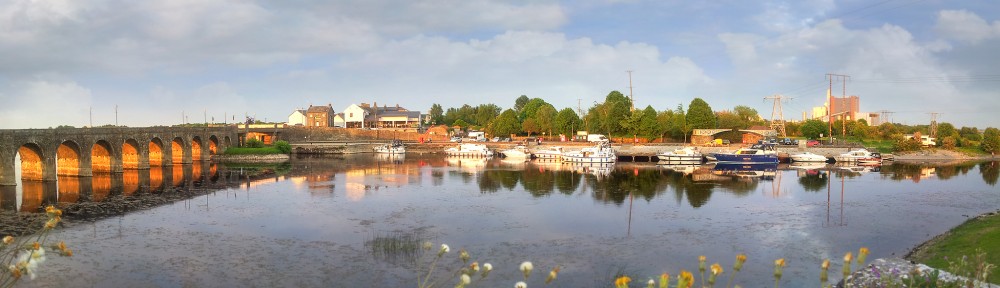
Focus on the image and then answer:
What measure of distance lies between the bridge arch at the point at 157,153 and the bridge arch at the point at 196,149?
677 cm

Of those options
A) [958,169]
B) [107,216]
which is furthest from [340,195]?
[958,169]

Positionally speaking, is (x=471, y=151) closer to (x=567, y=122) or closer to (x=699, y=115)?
(x=567, y=122)

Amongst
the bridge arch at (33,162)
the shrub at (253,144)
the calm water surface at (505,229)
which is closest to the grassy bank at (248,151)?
the shrub at (253,144)

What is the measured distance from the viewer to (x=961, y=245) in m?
18.9

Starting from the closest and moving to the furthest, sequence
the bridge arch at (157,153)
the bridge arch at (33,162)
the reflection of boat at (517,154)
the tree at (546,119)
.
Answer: the bridge arch at (33,162)
the bridge arch at (157,153)
the reflection of boat at (517,154)
the tree at (546,119)

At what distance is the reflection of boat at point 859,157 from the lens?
209 ft

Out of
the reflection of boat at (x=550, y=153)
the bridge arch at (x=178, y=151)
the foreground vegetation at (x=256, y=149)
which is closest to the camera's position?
the bridge arch at (x=178, y=151)

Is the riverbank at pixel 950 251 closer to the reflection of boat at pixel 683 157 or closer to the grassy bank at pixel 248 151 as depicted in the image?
the reflection of boat at pixel 683 157

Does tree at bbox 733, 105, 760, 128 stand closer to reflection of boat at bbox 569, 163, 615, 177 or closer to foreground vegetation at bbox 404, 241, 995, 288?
reflection of boat at bbox 569, 163, 615, 177

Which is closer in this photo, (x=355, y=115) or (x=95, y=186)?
(x=95, y=186)

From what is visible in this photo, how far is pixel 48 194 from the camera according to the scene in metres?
33.5

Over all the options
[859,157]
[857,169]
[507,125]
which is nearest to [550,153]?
[857,169]

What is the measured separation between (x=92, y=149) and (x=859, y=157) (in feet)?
226

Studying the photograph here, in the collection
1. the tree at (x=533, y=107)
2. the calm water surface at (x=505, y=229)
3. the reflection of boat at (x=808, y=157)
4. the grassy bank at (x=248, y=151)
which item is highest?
the tree at (x=533, y=107)
